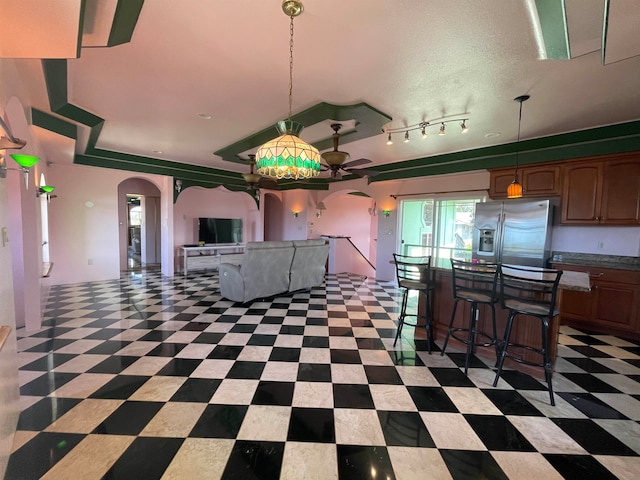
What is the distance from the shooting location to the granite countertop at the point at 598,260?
347cm

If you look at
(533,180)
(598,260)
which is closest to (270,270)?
(533,180)

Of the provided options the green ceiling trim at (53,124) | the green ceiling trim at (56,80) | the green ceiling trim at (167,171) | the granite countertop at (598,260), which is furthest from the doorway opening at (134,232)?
the granite countertop at (598,260)

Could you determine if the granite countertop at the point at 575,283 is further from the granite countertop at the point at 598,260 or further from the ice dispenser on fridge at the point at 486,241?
the ice dispenser on fridge at the point at 486,241

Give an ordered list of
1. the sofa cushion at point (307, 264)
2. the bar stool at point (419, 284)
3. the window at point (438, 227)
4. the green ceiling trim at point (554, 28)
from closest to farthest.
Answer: the green ceiling trim at point (554, 28) < the bar stool at point (419, 284) < the sofa cushion at point (307, 264) < the window at point (438, 227)

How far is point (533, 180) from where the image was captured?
4125mm

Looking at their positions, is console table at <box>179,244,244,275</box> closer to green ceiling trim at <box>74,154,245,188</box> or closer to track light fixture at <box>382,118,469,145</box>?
green ceiling trim at <box>74,154,245,188</box>

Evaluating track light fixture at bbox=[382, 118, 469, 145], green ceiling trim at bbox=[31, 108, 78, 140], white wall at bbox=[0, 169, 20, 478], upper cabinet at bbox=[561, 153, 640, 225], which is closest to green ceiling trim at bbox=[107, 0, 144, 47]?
white wall at bbox=[0, 169, 20, 478]

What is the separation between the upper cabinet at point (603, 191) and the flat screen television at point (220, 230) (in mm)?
7313

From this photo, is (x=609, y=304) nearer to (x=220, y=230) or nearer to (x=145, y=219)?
(x=220, y=230)

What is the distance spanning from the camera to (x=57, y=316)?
3.67m

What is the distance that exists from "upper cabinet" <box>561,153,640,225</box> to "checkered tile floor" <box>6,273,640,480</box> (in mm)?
1556

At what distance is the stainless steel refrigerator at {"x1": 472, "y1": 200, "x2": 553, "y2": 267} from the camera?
12.9ft

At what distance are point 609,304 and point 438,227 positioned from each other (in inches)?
109

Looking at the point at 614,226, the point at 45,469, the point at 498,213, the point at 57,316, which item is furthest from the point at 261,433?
the point at 614,226
